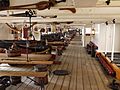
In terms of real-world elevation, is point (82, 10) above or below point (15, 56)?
above

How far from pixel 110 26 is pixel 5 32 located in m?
7.66

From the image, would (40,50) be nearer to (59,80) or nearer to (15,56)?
(15,56)

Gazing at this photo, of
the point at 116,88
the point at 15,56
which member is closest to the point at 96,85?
the point at 116,88

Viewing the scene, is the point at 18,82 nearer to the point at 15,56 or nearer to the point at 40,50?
the point at 15,56

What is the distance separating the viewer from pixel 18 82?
6.84 meters

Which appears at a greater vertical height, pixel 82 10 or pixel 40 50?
pixel 82 10

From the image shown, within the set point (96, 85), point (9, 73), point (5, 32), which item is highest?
point (5, 32)

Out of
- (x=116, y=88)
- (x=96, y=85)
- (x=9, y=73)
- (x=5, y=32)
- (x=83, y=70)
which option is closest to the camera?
(x=9, y=73)

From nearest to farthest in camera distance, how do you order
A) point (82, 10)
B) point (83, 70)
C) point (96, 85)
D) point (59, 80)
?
1. point (82, 10)
2. point (96, 85)
3. point (59, 80)
4. point (83, 70)

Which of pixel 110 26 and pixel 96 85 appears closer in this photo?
pixel 96 85

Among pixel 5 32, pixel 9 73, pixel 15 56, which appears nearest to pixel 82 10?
pixel 9 73

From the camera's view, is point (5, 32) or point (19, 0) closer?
point (19, 0)

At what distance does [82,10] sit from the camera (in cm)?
468

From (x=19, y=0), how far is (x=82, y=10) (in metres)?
2.84
